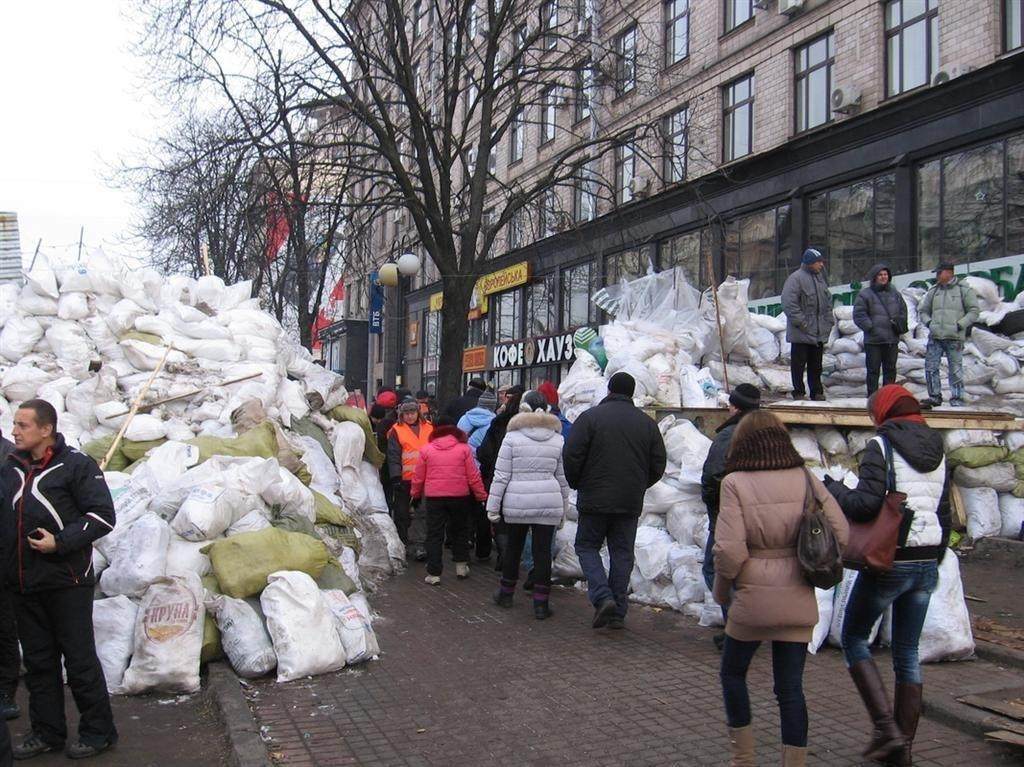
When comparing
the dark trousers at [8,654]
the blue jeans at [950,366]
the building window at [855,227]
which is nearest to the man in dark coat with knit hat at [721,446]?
the dark trousers at [8,654]

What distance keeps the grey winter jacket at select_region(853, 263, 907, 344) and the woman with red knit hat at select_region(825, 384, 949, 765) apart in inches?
235

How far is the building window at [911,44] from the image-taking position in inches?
611

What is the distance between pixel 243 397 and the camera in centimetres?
870

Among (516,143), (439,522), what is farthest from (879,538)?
(516,143)

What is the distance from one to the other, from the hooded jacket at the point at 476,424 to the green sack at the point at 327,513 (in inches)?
76.4

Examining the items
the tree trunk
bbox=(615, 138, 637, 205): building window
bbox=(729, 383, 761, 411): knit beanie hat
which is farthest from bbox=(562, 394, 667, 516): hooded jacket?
bbox=(615, 138, 637, 205): building window

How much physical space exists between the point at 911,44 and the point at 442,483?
12.8 meters

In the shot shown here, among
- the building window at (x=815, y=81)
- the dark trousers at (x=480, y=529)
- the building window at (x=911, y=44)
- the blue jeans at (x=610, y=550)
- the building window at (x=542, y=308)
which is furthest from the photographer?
the building window at (x=542, y=308)

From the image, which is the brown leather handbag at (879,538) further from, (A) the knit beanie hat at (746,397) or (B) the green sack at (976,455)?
(B) the green sack at (976,455)

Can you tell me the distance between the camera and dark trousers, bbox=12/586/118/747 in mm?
4270

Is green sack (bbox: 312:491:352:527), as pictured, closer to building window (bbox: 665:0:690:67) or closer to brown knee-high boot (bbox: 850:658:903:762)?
brown knee-high boot (bbox: 850:658:903:762)

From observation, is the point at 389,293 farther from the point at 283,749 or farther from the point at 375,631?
the point at 283,749

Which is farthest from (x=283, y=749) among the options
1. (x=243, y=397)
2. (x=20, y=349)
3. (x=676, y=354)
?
(x=676, y=354)

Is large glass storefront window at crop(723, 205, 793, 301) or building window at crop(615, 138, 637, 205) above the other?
building window at crop(615, 138, 637, 205)
